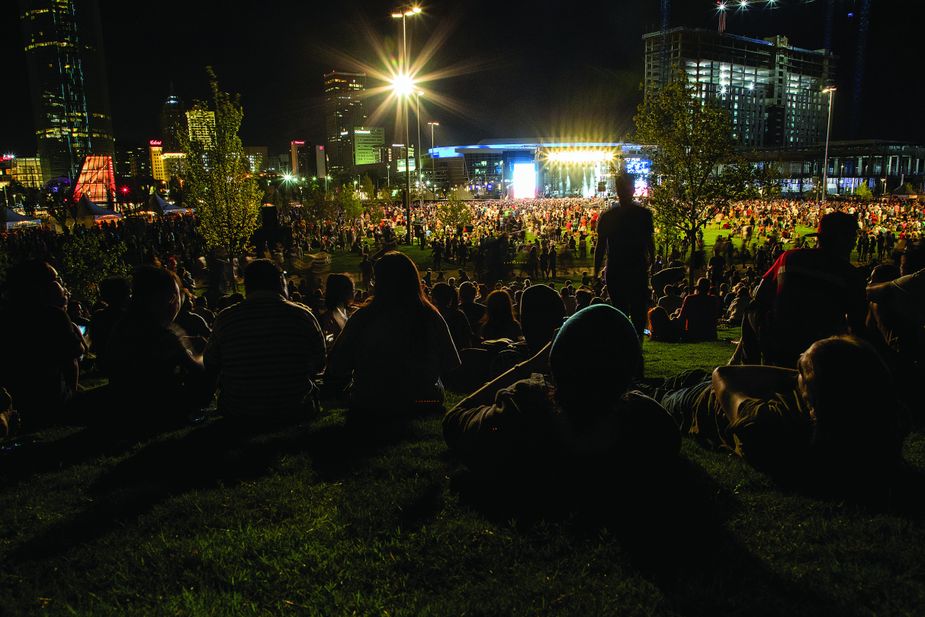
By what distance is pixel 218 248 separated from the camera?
21266mm

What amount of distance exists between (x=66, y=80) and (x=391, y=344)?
526 ft

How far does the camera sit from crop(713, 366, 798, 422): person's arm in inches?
131

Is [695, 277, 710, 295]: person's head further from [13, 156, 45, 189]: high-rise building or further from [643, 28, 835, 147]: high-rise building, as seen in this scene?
[13, 156, 45, 189]: high-rise building

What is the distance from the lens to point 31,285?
17.4ft

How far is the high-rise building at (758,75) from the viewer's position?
15500 centimetres

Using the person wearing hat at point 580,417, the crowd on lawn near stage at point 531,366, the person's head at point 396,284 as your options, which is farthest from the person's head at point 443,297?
the person wearing hat at point 580,417

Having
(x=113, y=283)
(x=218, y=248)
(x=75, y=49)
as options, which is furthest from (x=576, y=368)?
(x=75, y=49)

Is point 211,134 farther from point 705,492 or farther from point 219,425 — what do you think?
point 705,492

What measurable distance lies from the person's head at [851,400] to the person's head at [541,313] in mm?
1889

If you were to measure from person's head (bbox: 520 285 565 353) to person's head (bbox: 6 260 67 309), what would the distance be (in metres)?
4.15

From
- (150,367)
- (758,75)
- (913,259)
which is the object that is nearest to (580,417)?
(150,367)

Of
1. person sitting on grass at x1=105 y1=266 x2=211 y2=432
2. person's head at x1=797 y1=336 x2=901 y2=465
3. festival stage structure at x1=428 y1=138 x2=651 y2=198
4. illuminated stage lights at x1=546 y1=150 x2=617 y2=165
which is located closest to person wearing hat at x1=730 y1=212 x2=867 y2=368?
person's head at x1=797 y1=336 x2=901 y2=465

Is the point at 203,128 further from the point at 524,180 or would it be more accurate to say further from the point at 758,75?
the point at 758,75

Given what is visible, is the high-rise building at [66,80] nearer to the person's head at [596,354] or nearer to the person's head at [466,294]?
the person's head at [466,294]
